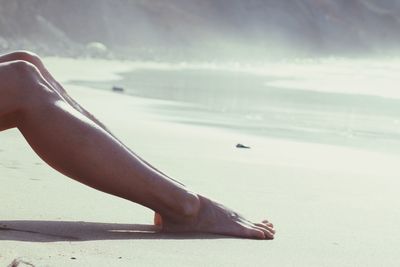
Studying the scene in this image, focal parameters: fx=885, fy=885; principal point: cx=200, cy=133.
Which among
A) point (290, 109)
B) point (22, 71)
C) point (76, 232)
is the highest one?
point (22, 71)

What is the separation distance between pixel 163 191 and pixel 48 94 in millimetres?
462

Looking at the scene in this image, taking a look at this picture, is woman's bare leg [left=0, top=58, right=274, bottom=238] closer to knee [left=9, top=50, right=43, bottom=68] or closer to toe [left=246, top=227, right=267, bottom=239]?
toe [left=246, top=227, right=267, bottom=239]

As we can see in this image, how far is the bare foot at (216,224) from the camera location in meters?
2.78

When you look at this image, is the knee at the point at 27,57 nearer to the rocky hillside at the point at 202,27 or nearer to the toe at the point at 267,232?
the toe at the point at 267,232

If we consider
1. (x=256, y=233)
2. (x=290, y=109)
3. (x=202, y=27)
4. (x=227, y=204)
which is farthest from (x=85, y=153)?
(x=202, y=27)

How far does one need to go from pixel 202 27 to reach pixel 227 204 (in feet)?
147

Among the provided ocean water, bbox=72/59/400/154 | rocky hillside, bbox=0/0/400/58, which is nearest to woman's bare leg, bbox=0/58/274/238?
ocean water, bbox=72/59/400/154

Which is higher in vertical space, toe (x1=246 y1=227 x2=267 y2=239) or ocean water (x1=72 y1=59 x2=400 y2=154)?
ocean water (x1=72 y1=59 x2=400 y2=154)

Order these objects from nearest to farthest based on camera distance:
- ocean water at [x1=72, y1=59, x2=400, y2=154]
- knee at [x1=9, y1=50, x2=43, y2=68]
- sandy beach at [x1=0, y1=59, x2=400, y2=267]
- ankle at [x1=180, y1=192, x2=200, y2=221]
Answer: sandy beach at [x1=0, y1=59, x2=400, y2=267]
ankle at [x1=180, y1=192, x2=200, y2=221]
knee at [x1=9, y1=50, x2=43, y2=68]
ocean water at [x1=72, y1=59, x2=400, y2=154]

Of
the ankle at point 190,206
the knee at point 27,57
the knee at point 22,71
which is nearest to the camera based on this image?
the knee at point 22,71

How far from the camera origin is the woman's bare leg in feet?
8.26

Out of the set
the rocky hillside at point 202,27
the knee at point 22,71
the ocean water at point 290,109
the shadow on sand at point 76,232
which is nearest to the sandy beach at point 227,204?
the shadow on sand at point 76,232

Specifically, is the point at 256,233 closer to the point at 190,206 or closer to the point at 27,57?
the point at 190,206

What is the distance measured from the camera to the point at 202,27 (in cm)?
4772
